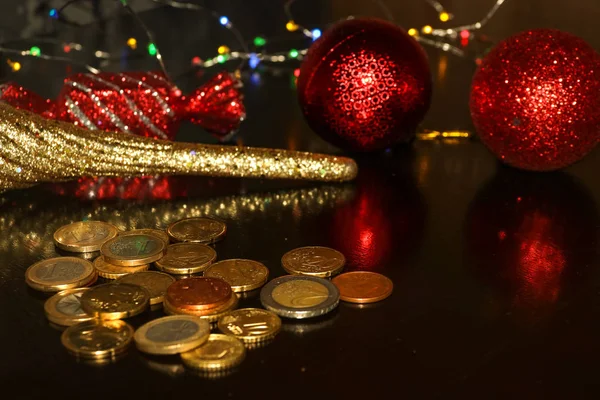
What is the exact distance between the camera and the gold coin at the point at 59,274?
600 mm

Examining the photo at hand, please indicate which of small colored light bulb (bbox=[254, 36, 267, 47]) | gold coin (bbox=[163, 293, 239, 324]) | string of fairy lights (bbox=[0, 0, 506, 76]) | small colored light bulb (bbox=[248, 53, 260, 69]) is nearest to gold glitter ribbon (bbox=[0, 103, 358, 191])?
gold coin (bbox=[163, 293, 239, 324])

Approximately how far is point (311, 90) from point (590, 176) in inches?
11.6

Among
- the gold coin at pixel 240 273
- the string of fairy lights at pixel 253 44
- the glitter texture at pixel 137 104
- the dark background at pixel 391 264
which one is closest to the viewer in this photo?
the dark background at pixel 391 264

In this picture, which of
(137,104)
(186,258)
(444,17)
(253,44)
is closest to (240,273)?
(186,258)

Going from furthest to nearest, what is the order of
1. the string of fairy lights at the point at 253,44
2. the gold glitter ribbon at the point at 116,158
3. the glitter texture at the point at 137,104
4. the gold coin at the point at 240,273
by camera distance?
the string of fairy lights at the point at 253,44, the glitter texture at the point at 137,104, the gold glitter ribbon at the point at 116,158, the gold coin at the point at 240,273

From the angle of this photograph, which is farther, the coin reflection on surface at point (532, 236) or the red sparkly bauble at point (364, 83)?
the red sparkly bauble at point (364, 83)

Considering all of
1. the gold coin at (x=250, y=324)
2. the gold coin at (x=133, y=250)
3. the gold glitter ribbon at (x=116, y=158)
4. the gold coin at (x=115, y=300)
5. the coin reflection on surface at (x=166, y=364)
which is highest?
the gold glitter ribbon at (x=116, y=158)

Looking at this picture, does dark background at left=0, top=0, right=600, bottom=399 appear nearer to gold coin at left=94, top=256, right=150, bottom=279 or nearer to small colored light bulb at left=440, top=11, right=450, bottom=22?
gold coin at left=94, top=256, right=150, bottom=279

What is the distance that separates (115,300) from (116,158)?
0.23m

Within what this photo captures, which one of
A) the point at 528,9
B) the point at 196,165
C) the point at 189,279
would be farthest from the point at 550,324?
the point at 528,9

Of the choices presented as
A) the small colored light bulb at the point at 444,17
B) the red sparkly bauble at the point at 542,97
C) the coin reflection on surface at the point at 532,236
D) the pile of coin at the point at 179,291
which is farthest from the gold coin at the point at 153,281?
the small colored light bulb at the point at 444,17

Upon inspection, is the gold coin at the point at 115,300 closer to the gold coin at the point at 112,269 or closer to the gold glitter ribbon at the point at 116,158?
the gold coin at the point at 112,269

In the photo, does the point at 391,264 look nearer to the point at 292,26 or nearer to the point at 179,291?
the point at 179,291

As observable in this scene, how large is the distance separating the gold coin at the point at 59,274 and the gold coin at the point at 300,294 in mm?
136
